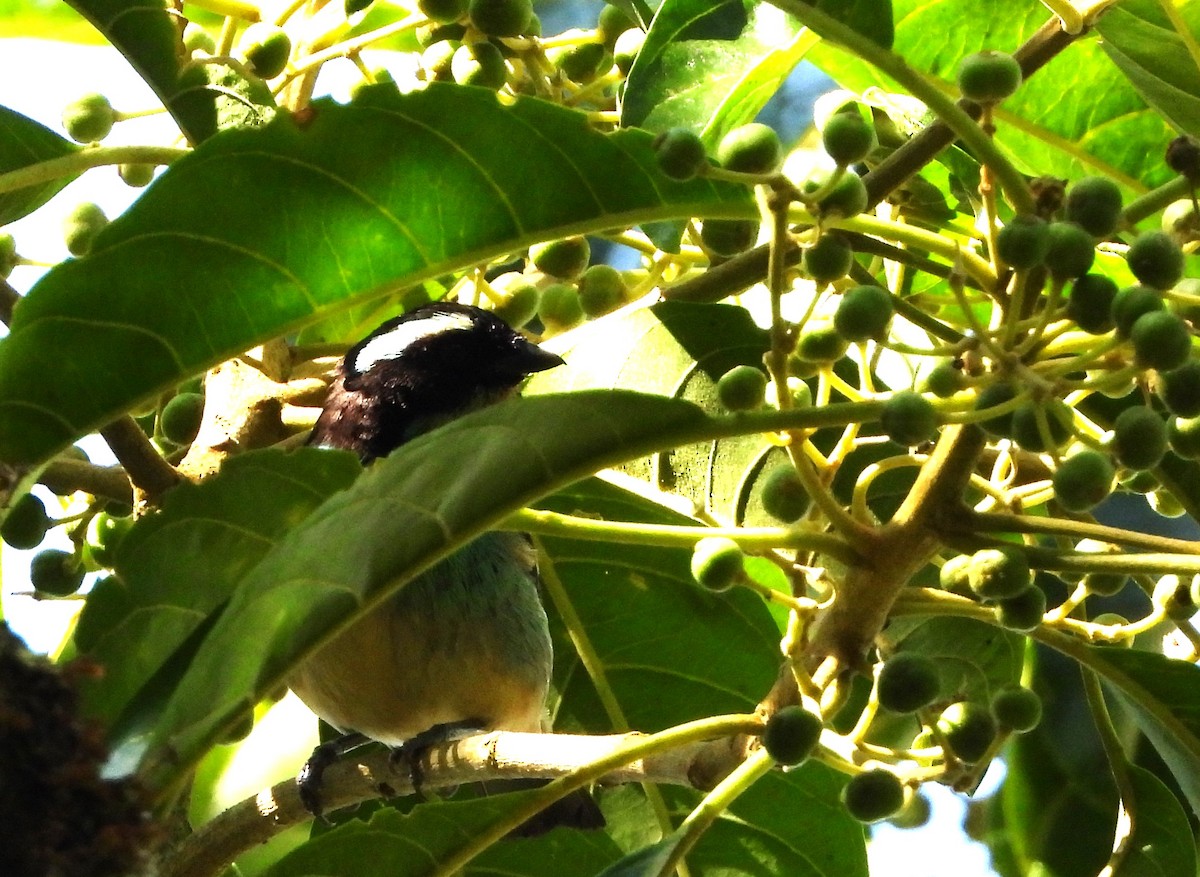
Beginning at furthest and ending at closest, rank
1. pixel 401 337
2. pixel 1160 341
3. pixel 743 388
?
pixel 401 337 → pixel 743 388 → pixel 1160 341

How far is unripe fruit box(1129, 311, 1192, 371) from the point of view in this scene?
1222 mm

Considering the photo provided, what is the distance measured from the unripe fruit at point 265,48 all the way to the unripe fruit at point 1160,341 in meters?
1.19

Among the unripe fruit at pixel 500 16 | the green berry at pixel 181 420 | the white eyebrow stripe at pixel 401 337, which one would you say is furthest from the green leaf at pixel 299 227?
the white eyebrow stripe at pixel 401 337

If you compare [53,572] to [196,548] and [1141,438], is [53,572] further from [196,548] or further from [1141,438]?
[1141,438]

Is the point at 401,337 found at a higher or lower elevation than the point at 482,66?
lower

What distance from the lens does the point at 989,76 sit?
1.41m

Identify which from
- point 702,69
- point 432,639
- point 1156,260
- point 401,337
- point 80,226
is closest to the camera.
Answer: point 1156,260

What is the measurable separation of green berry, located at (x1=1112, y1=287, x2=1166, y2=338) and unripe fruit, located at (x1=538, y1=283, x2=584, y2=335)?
966 millimetres

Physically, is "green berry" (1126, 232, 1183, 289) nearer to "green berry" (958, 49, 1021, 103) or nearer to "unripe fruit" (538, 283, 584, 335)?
"green berry" (958, 49, 1021, 103)

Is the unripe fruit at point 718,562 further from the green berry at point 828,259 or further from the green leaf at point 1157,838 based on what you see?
the green leaf at point 1157,838

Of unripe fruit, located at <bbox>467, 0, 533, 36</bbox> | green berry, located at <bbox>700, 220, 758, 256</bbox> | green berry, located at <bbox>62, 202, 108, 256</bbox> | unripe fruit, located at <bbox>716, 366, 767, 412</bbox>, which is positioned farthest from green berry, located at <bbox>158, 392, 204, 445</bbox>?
unripe fruit, located at <bbox>716, 366, 767, 412</bbox>

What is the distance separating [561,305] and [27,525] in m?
0.74

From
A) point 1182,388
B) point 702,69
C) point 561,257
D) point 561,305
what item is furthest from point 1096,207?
point 561,305

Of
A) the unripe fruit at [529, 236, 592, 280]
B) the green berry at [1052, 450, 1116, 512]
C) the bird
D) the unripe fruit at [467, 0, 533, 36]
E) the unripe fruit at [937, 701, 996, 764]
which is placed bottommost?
the bird
